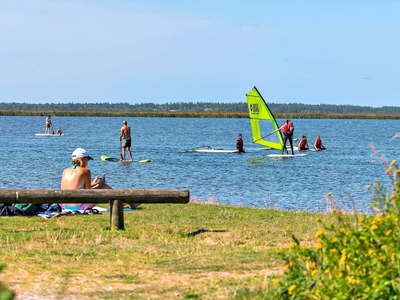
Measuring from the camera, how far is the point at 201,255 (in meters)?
7.82

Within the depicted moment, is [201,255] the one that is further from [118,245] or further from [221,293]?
[221,293]

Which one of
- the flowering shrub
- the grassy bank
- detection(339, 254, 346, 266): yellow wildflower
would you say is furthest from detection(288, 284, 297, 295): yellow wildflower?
the grassy bank

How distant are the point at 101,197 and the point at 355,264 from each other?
4.79 meters

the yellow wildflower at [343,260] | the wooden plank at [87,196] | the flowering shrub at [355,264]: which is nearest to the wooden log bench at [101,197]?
the wooden plank at [87,196]

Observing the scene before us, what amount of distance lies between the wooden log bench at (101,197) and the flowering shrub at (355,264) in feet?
13.2

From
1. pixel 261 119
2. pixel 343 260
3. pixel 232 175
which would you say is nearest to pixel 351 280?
pixel 343 260

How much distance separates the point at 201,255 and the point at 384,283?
10.6 ft

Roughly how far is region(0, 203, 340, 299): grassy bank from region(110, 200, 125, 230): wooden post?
149mm

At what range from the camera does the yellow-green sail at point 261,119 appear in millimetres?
38000

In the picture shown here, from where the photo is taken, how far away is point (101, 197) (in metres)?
9.41

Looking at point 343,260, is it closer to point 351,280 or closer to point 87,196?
point 351,280

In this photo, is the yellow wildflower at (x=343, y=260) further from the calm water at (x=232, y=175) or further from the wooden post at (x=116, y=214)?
the calm water at (x=232, y=175)

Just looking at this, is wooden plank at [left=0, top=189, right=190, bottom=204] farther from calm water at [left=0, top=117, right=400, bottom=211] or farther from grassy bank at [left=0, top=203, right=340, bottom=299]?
calm water at [left=0, top=117, right=400, bottom=211]

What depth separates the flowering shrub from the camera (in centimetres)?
492
